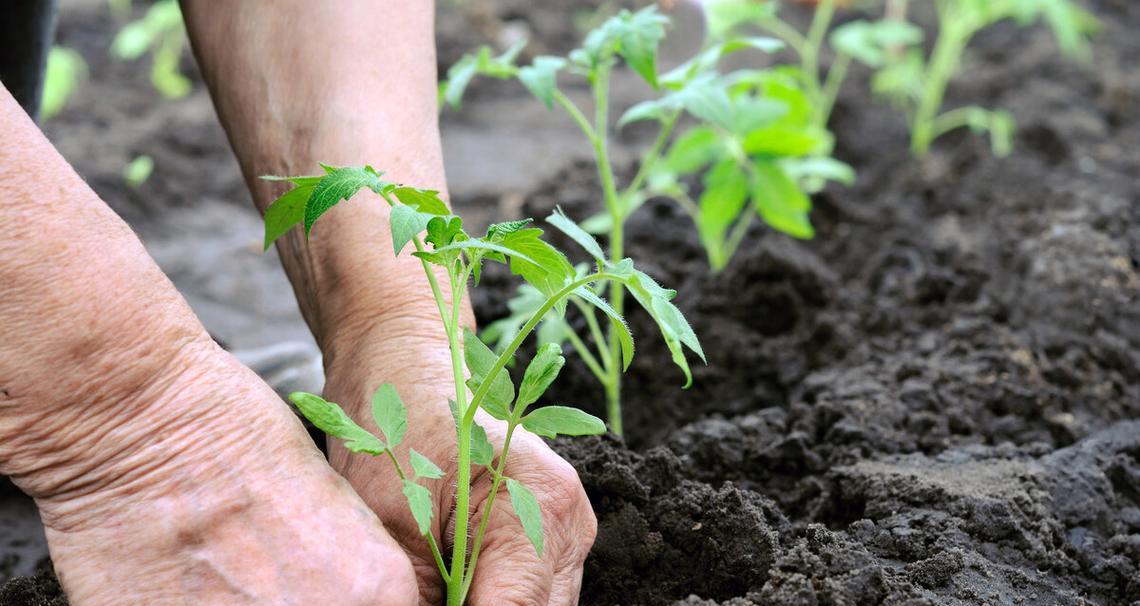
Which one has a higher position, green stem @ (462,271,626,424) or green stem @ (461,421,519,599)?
green stem @ (462,271,626,424)

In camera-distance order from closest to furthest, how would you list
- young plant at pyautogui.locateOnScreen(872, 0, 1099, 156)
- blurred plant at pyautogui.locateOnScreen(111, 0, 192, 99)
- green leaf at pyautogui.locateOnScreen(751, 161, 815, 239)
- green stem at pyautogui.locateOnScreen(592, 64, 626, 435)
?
green stem at pyautogui.locateOnScreen(592, 64, 626, 435)
green leaf at pyautogui.locateOnScreen(751, 161, 815, 239)
young plant at pyautogui.locateOnScreen(872, 0, 1099, 156)
blurred plant at pyautogui.locateOnScreen(111, 0, 192, 99)

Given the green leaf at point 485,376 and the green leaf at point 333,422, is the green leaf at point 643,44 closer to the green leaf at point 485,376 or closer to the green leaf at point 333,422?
the green leaf at point 485,376

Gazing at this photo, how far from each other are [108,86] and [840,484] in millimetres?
4246

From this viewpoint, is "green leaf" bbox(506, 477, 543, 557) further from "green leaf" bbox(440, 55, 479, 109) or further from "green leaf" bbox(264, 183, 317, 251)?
"green leaf" bbox(440, 55, 479, 109)

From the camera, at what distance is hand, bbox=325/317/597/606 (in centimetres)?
120

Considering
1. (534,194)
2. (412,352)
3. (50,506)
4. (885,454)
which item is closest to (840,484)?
(885,454)

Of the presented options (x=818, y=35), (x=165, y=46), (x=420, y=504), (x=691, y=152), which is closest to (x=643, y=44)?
(x=691, y=152)

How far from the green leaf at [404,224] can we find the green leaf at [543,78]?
717 mm

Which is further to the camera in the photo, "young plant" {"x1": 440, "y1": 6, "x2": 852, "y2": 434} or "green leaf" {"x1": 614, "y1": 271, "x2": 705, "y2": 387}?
"young plant" {"x1": 440, "y1": 6, "x2": 852, "y2": 434}

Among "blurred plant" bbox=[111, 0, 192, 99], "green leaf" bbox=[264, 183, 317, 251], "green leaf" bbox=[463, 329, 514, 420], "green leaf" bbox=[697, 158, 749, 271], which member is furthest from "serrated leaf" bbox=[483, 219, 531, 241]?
"blurred plant" bbox=[111, 0, 192, 99]

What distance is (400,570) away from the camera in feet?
3.72

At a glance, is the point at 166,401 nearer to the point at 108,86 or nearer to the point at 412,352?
the point at 412,352

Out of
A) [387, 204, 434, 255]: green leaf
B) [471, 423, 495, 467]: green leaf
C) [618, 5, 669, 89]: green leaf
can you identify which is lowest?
[471, 423, 495, 467]: green leaf

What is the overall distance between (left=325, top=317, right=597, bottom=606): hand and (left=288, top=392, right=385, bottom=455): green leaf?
185 mm
